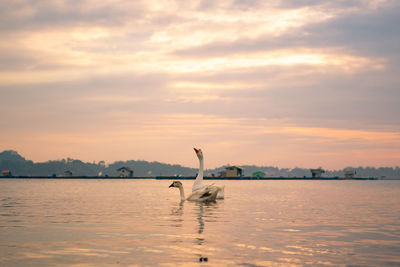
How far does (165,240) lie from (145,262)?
5272 mm

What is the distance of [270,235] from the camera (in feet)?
82.0

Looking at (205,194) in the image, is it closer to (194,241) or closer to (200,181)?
(200,181)

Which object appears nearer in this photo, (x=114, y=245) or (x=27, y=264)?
(x=27, y=264)

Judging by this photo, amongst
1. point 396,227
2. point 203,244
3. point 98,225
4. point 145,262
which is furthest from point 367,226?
point 145,262

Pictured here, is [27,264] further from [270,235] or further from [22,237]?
[270,235]

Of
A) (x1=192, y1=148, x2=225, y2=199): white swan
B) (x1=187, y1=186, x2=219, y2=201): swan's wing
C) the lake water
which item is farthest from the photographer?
(x1=192, y1=148, x2=225, y2=199): white swan

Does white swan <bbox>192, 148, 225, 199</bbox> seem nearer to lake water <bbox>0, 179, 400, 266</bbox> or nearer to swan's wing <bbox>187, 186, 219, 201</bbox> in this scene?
swan's wing <bbox>187, 186, 219, 201</bbox>

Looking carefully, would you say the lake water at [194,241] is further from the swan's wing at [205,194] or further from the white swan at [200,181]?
the white swan at [200,181]

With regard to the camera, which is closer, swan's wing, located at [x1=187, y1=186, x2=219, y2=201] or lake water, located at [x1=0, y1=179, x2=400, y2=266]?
lake water, located at [x1=0, y1=179, x2=400, y2=266]

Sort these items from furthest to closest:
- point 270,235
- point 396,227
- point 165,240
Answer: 1. point 396,227
2. point 270,235
3. point 165,240

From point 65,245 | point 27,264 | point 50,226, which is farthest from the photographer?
point 50,226

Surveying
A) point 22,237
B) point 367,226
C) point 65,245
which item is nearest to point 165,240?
point 65,245

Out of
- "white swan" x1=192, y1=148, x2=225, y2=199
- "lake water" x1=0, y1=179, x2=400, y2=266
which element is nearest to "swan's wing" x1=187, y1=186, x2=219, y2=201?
"white swan" x1=192, y1=148, x2=225, y2=199

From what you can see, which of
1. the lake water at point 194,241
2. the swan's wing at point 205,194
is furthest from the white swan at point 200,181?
the lake water at point 194,241
